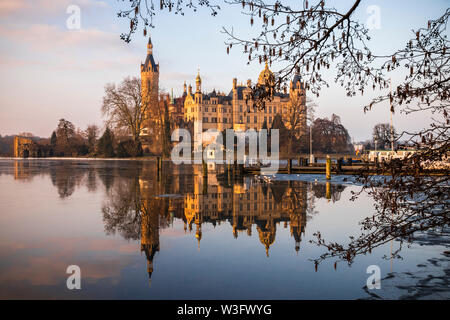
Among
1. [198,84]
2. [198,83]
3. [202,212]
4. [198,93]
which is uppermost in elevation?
[198,83]

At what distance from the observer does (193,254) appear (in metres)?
7.10

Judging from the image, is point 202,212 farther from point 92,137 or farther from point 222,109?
point 222,109

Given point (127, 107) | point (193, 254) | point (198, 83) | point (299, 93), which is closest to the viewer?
point (299, 93)

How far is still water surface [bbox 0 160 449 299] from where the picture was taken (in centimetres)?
526

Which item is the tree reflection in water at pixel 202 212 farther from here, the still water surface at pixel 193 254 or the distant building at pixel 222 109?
the distant building at pixel 222 109

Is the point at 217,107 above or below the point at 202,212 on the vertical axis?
above

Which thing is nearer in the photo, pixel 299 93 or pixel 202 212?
pixel 299 93

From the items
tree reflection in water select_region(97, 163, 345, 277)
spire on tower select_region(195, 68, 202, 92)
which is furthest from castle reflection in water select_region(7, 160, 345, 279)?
spire on tower select_region(195, 68, 202, 92)

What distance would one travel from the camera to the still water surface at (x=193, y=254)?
5.26 meters

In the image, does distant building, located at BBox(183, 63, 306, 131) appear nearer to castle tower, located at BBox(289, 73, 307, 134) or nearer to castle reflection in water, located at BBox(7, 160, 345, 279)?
castle tower, located at BBox(289, 73, 307, 134)

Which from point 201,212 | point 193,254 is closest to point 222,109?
point 201,212

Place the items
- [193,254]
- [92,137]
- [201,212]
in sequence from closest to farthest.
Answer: [193,254] < [201,212] < [92,137]

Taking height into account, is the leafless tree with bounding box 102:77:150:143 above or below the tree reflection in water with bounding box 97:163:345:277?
above
